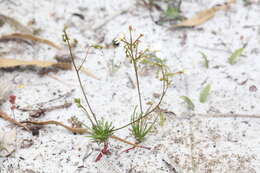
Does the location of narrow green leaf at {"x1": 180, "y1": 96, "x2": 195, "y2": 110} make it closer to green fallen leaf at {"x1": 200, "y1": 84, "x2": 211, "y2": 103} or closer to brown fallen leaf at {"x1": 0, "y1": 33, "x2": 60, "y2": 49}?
green fallen leaf at {"x1": 200, "y1": 84, "x2": 211, "y2": 103}

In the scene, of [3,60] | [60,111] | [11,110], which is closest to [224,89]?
[60,111]

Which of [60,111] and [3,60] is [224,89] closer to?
[60,111]

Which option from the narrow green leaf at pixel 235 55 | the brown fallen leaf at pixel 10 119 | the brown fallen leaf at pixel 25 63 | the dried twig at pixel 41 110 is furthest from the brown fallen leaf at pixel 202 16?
the brown fallen leaf at pixel 10 119

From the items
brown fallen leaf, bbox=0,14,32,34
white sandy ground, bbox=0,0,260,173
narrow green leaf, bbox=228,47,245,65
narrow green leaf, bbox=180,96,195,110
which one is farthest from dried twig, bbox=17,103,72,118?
narrow green leaf, bbox=228,47,245,65

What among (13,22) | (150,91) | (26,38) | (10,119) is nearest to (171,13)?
(150,91)

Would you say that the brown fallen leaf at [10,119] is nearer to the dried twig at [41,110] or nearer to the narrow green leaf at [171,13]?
the dried twig at [41,110]
